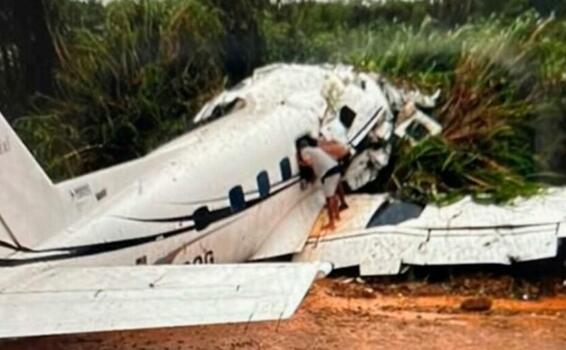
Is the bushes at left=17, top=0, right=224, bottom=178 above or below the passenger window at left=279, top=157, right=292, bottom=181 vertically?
above

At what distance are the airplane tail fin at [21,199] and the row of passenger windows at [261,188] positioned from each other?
125cm

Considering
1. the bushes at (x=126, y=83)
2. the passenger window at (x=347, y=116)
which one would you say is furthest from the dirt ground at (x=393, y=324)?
the bushes at (x=126, y=83)

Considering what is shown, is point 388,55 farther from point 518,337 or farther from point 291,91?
point 518,337

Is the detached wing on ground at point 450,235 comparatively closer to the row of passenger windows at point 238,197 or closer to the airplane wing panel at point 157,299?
the row of passenger windows at point 238,197

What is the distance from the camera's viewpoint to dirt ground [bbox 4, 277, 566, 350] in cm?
540

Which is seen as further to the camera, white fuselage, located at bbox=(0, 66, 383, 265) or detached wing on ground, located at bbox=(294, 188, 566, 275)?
detached wing on ground, located at bbox=(294, 188, 566, 275)

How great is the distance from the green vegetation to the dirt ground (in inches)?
20.7

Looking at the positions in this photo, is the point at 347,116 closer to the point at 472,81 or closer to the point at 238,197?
the point at 472,81

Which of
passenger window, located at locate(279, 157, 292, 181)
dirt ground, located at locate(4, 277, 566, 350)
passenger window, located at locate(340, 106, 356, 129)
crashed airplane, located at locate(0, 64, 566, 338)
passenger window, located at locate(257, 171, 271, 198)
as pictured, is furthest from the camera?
passenger window, located at locate(340, 106, 356, 129)

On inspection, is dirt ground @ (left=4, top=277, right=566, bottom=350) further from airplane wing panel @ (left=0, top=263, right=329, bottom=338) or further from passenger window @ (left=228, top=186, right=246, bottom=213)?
airplane wing panel @ (left=0, top=263, right=329, bottom=338)

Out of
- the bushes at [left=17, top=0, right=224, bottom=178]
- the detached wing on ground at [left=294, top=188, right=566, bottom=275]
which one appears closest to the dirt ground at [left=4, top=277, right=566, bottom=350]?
the detached wing on ground at [left=294, top=188, right=566, bottom=275]

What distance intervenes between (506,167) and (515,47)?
0.63 m

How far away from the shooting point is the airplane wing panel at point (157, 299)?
144 inches

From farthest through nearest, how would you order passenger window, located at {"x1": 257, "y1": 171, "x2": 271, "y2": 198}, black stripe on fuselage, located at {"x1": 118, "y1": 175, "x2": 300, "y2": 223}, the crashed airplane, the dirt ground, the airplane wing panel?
1. passenger window, located at {"x1": 257, "y1": 171, "x2": 271, "y2": 198}
2. the dirt ground
3. black stripe on fuselage, located at {"x1": 118, "y1": 175, "x2": 300, "y2": 223}
4. the crashed airplane
5. the airplane wing panel
